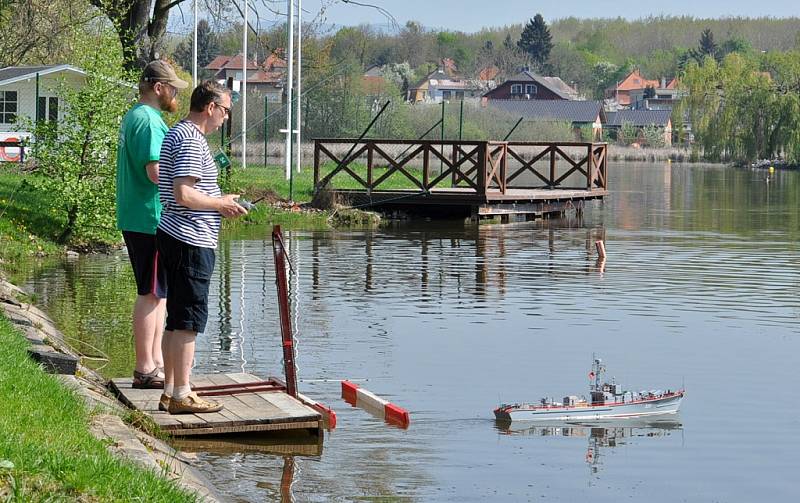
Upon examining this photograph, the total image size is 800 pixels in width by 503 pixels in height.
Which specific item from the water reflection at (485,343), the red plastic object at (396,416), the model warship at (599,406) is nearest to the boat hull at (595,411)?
the model warship at (599,406)

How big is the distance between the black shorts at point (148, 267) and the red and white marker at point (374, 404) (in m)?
1.73

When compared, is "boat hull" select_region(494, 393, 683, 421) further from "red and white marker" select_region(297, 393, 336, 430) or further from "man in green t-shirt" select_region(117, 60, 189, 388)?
"man in green t-shirt" select_region(117, 60, 189, 388)

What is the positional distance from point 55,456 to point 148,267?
9.16 ft

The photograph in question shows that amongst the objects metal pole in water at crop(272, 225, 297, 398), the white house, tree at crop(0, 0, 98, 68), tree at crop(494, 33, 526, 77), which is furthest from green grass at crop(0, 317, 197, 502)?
tree at crop(494, 33, 526, 77)

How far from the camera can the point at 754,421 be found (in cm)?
907

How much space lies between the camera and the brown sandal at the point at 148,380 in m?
8.10

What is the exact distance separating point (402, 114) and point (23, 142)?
1515 inches

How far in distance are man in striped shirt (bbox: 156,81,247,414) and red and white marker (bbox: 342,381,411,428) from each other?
1.74m

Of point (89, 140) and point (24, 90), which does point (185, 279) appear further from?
point (24, 90)

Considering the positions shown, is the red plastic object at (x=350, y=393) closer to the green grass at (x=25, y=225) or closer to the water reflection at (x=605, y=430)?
the water reflection at (x=605, y=430)

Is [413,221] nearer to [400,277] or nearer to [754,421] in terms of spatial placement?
[400,277]

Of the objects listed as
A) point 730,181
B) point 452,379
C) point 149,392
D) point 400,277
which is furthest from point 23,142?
point 730,181

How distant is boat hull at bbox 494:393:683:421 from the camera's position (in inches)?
349

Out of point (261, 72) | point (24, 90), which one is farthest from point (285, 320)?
point (261, 72)
